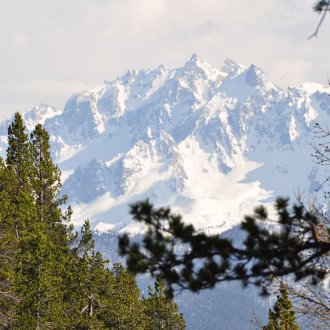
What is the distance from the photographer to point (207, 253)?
336 inches

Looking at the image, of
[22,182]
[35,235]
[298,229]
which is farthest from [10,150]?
[298,229]

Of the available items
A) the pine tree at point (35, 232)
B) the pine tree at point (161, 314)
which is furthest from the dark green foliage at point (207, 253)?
the pine tree at point (161, 314)

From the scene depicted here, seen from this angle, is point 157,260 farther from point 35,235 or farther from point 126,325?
point 126,325

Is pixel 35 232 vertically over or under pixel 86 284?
over

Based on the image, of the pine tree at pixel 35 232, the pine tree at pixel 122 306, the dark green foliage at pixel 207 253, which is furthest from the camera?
the pine tree at pixel 122 306

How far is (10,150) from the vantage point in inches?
1592

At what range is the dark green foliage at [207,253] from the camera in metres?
8.40

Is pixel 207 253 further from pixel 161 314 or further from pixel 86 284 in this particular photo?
pixel 161 314

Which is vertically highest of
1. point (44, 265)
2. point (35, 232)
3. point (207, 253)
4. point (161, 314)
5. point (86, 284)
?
point (161, 314)

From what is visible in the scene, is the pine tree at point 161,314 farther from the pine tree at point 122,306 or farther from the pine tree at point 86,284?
the pine tree at point 86,284

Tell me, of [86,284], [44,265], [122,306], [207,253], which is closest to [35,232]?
[44,265]

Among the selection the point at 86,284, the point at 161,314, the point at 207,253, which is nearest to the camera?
the point at 207,253

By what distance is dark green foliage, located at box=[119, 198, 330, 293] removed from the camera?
840 cm

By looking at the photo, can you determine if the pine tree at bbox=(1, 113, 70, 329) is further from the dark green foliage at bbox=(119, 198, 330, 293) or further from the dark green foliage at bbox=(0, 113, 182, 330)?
the dark green foliage at bbox=(119, 198, 330, 293)
